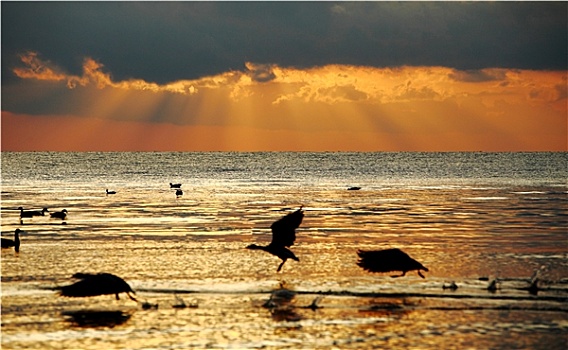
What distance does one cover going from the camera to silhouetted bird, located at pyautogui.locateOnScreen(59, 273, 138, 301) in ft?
60.9

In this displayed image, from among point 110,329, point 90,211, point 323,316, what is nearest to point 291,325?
point 323,316

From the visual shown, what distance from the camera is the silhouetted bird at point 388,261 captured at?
20688 mm

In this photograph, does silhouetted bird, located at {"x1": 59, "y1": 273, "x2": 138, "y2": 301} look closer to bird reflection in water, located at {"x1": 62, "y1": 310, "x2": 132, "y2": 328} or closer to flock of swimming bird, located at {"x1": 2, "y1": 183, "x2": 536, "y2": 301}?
flock of swimming bird, located at {"x1": 2, "y1": 183, "x2": 536, "y2": 301}

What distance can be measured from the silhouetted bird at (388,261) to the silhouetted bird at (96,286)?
5.06 m

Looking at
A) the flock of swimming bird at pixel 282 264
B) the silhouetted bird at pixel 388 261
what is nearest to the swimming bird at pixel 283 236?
the flock of swimming bird at pixel 282 264

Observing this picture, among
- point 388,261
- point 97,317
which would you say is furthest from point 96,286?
point 388,261

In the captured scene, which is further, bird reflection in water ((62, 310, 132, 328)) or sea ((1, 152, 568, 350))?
bird reflection in water ((62, 310, 132, 328))

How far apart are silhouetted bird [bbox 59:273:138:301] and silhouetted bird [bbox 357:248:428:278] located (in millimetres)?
5065

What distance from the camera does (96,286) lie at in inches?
736

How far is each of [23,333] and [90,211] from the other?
3059cm

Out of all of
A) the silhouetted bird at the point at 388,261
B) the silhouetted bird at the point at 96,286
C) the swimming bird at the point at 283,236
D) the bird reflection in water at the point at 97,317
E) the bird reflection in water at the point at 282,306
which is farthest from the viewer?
the swimming bird at the point at 283,236

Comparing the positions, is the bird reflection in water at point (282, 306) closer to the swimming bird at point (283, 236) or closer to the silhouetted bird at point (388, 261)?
the silhouetted bird at point (388, 261)

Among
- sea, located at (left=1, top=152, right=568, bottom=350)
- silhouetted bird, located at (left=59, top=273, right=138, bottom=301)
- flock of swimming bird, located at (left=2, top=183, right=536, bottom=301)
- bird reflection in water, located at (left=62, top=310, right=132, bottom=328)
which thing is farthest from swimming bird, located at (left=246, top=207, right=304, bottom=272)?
bird reflection in water, located at (left=62, top=310, right=132, bottom=328)

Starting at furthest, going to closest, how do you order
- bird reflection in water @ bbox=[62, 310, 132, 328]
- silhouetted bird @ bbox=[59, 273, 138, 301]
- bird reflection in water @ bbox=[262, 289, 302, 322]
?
silhouetted bird @ bbox=[59, 273, 138, 301] → bird reflection in water @ bbox=[262, 289, 302, 322] → bird reflection in water @ bbox=[62, 310, 132, 328]
